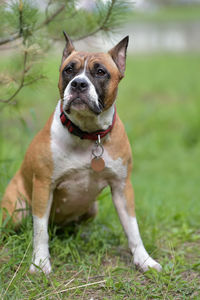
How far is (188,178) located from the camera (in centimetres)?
586

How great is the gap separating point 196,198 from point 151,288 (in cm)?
252

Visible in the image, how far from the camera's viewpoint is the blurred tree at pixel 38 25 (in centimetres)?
285

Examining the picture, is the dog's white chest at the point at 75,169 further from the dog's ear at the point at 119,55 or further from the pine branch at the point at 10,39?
the pine branch at the point at 10,39

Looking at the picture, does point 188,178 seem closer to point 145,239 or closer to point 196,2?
point 145,239

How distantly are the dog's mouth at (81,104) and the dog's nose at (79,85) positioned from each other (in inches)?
1.7

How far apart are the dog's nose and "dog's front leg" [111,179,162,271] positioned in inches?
29.3

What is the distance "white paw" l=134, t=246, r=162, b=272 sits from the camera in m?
2.71

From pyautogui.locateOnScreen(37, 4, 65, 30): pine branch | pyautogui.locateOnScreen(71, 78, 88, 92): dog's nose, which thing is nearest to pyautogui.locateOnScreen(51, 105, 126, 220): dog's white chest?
pyautogui.locateOnScreen(71, 78, 88, 92): dog's nose

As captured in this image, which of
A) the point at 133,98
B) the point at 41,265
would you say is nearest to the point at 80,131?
the point at 41,265

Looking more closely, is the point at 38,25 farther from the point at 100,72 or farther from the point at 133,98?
the point at 133,98

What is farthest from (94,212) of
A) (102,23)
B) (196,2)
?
(196,2)

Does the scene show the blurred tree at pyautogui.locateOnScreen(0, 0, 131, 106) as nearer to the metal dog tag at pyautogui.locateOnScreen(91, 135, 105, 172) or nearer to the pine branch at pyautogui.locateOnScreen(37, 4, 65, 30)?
the pine branch at pyautogui.locateOnScreen(37, 4, 65, 30)

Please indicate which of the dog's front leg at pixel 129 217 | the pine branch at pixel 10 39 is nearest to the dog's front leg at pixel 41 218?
the dog's front leg at pixel 129 217

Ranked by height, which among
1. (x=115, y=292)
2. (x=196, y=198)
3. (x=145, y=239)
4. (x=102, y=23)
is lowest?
(x=196, y=198)
